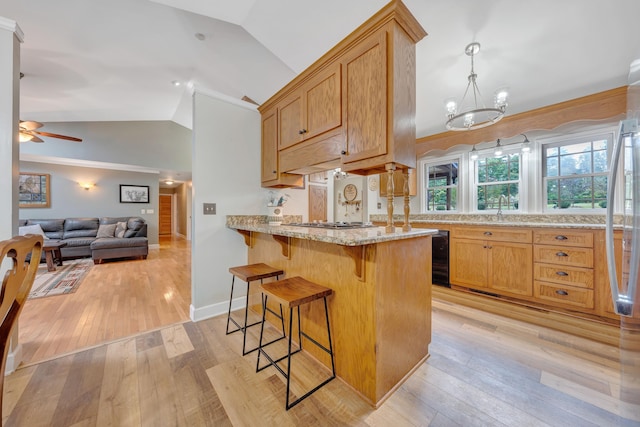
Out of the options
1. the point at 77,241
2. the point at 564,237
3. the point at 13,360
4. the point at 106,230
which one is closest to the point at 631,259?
the point at 564,237

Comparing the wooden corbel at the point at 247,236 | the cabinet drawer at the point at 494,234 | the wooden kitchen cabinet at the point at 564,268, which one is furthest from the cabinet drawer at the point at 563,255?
the wooden corbel at the point at 247,236

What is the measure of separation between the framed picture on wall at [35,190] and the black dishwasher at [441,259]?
27.3 feet

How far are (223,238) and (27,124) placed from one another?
3.07 meters

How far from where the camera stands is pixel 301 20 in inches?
87.0

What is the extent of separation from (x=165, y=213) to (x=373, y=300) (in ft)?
37.4

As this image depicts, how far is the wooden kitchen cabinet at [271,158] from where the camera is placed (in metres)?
2.53

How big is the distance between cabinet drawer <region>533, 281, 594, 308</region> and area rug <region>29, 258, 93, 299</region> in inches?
225

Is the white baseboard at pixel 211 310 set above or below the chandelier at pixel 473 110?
below

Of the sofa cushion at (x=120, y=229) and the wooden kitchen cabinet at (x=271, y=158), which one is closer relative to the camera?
the wooden kitchen cabinet at (x=271, y=158)

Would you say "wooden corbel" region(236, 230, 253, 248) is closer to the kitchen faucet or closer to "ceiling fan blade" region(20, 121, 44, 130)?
"ceiling fan blade" region(20, 121, 44, 130)

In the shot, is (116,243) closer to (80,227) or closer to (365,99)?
(80,227)

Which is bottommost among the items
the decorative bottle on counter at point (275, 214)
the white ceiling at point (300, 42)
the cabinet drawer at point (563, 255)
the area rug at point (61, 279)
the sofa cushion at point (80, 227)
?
the area rug at point (61, 279)

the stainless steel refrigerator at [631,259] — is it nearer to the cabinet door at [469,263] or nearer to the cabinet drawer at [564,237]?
the cabinet drawer at [564,237]

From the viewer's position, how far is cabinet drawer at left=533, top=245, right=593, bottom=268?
2311mm
